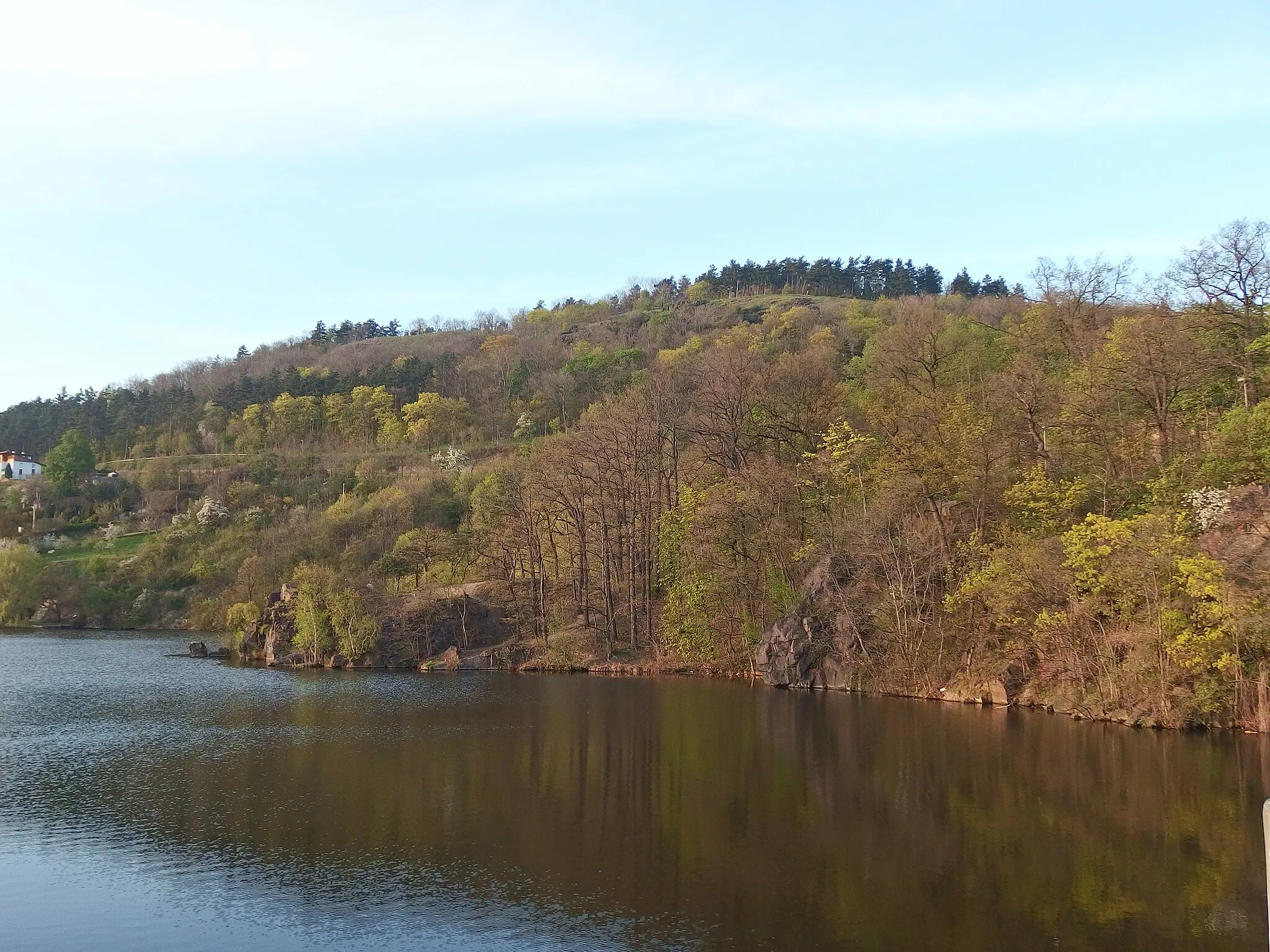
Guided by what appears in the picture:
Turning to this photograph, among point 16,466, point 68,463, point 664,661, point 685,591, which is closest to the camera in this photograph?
point 685,591

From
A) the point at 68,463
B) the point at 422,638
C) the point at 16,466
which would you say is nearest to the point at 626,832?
the point at 422,638

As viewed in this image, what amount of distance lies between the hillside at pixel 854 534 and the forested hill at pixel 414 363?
3274cm

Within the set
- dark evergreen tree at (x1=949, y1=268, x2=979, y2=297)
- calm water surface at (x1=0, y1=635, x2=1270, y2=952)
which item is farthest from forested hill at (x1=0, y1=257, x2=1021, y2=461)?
calm water surface at (x1=0, y1=635, x2=1270, y2=952)

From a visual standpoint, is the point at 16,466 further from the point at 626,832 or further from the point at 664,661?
the point at 626,832

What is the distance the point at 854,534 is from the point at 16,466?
13313cm

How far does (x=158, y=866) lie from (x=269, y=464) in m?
108

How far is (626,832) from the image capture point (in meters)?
22.5

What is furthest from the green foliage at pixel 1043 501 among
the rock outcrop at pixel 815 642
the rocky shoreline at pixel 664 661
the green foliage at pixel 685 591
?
the green foliage at pixel 685 591

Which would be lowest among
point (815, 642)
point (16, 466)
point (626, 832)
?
point (626, 832)

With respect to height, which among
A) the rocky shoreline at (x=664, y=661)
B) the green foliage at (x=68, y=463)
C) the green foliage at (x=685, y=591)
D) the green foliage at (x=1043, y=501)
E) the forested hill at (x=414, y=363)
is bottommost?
the rocky shoreline at (x=664, y=661)

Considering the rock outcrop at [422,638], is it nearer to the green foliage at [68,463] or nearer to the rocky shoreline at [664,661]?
the rocky shoreline at [664,661]

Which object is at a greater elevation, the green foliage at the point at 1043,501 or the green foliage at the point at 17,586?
the green foliage at the point at 1043,501

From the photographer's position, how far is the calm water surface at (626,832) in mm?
16672

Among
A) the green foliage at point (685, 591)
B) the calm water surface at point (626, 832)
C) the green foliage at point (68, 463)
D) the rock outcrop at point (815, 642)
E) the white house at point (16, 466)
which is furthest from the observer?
the white house at point (16, 466)
